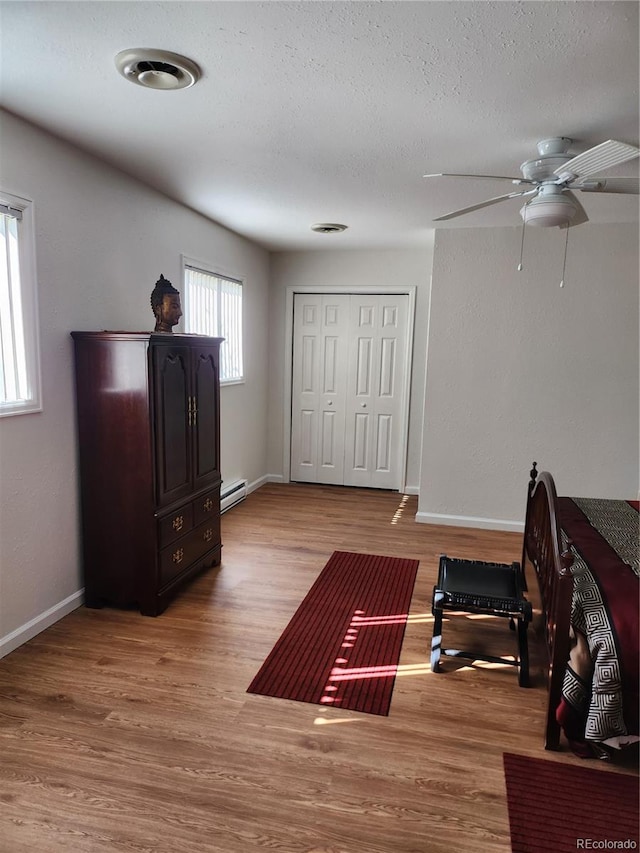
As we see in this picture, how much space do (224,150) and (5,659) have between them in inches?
108

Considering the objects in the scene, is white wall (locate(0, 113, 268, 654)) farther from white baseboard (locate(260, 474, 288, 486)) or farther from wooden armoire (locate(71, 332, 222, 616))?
white baseboard (locate(260, 474, 288, 486))

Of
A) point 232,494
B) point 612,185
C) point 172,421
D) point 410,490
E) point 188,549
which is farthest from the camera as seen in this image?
point 410,490

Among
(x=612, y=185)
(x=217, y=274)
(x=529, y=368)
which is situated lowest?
(x=529, y=368)

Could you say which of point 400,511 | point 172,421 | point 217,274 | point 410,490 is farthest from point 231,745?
point 410,490

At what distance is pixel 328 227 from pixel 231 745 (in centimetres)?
378

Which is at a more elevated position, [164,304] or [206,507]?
[164,304]

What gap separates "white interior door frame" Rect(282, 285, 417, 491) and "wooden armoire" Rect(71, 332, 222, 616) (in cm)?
269

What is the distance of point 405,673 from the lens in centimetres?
261

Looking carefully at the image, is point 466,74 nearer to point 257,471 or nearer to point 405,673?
point 405,673

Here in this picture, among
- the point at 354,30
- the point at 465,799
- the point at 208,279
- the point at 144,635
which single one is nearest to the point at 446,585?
the point at 465,799

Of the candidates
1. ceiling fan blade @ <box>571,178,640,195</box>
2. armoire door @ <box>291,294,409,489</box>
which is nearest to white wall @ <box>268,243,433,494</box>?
armoire door @ <box>291,294,409,489</box>

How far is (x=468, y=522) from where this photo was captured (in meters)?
4.77

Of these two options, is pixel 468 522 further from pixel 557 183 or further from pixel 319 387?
pixel 557 183

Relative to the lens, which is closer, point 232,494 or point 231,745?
point 231,745
